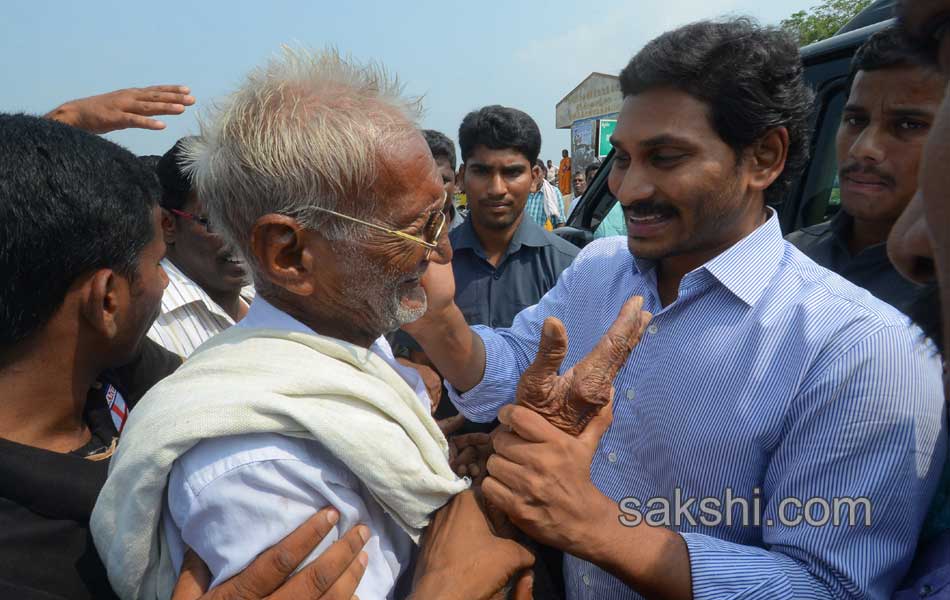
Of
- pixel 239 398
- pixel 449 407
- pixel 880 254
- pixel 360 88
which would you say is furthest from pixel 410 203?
pixel 880 254

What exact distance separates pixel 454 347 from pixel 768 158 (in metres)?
1.05

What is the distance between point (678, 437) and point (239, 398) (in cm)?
104

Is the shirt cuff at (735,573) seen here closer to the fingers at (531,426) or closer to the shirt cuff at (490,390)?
the fingers at (531,426)

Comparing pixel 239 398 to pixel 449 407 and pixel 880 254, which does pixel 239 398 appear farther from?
pixel 880 254

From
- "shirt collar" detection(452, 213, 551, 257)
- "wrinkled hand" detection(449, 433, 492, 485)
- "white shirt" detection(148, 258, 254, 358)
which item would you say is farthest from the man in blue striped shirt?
"shirt collar" detection(452, 213, 551, 257)

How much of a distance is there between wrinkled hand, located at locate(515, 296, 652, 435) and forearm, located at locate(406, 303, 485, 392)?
0.64m

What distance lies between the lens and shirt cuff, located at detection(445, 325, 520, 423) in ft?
6.64

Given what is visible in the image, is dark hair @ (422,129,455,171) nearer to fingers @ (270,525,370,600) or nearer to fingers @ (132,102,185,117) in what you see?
fingers @ (132,102,185,117)

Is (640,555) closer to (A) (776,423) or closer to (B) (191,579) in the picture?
(A) (776,423)

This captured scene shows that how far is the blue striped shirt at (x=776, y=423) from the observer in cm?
136

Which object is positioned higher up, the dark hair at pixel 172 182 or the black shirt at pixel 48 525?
the dark hair at pixel 172 182

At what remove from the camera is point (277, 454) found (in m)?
1.07

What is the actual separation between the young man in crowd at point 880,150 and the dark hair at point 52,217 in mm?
2234

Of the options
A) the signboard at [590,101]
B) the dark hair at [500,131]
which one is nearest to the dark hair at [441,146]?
the dark hair at [500,131]
